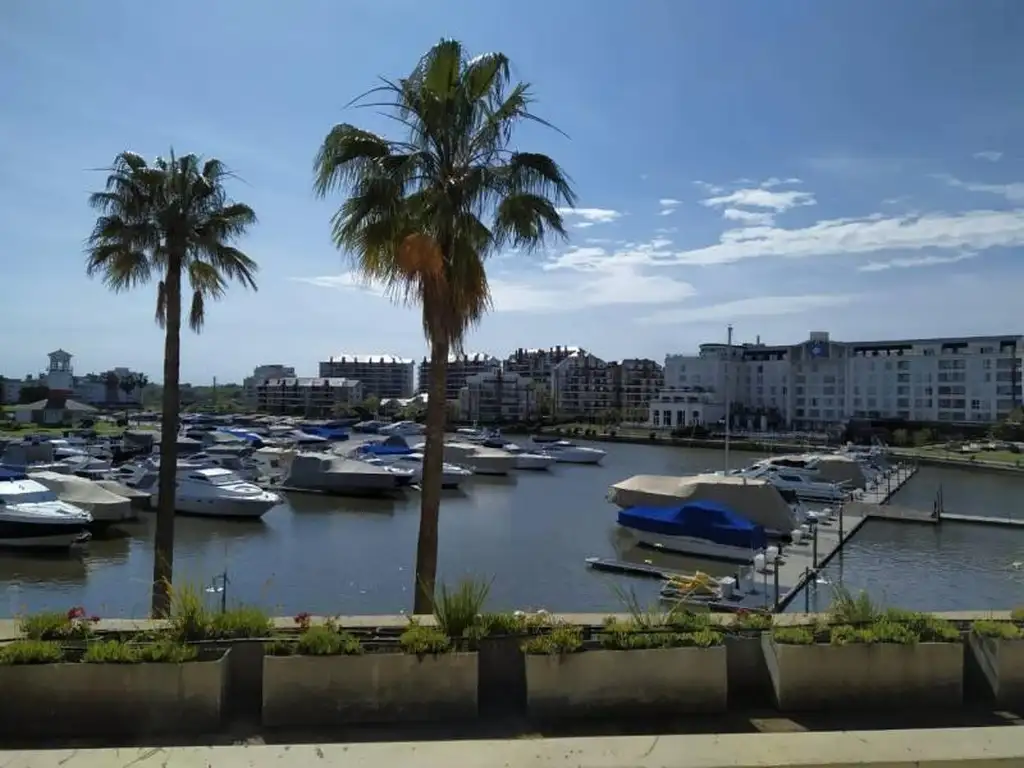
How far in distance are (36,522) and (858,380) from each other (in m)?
131

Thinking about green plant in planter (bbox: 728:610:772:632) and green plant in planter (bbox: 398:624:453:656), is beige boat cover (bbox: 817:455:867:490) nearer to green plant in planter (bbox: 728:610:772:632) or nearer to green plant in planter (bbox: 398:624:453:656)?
green plant in planter (bbox: 728:610:772:632)

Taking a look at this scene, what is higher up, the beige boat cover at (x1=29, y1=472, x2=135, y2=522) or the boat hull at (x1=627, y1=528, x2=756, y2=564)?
the beige boat cover at (x1=29, y1=472, x2=135, y2=522)

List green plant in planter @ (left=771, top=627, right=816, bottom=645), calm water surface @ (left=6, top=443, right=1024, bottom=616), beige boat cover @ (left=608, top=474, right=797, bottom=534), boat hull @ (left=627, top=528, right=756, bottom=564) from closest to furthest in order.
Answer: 1. green plant in planter @ (left=771, top=627, right=816, bottom=645)
2. calm water surface @ (left=6, top=443, right=1024, bottom=616)
3. boat hull @ (left=627, top=528, right=756, bottom=564)
4. beige boat cover @ (left=608, top=474, right=797, bottom=534)

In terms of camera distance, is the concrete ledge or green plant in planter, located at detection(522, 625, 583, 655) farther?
green plant in planter, located at detection(522, 625, 583, 655)

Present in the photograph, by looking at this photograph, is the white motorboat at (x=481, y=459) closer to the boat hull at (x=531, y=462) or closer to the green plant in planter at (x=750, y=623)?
the boat hull at (x=531, y=462)

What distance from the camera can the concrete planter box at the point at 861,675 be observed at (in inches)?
244

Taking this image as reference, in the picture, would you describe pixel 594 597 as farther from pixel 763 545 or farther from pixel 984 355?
pixel 984 355

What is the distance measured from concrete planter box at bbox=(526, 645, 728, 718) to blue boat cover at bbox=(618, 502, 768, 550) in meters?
26.6

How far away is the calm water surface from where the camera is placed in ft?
83.3

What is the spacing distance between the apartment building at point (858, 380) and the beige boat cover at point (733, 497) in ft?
250

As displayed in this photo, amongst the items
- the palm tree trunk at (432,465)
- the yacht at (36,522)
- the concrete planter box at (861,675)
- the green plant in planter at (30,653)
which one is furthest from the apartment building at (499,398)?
the green plant in planter at (30,653)

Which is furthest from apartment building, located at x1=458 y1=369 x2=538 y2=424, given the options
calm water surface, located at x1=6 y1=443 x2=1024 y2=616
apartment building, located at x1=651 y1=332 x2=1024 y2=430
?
calm water surface, located at x1=6 y1=443 x2=1024 y2=616

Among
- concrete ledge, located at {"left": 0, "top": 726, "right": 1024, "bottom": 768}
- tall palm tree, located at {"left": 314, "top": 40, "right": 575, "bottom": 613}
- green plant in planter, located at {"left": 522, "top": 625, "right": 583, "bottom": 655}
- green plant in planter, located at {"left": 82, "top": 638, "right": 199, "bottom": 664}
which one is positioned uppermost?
tall palm tree, located at {"left": 314, "top": 40, "right": 575, "bottom": 613}

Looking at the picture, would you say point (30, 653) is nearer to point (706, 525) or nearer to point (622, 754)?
point (622, 754)
